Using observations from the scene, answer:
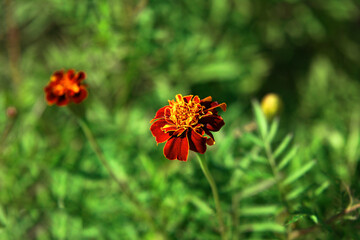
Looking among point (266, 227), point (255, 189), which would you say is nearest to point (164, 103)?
point (255, 189)

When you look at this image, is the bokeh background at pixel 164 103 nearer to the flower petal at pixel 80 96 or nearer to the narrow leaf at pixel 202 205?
the narrow leaf at pixel 202 205

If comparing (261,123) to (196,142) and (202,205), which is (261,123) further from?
(196,142)

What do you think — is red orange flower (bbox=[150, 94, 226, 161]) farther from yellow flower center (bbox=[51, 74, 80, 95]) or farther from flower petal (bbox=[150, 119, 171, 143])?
yellow flower center (bbox=[51, 74, 80, 95])

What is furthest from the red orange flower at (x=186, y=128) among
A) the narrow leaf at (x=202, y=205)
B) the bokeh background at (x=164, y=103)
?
the narrow leaf at (x=202, y=205)

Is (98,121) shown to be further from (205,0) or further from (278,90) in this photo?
(278,90)

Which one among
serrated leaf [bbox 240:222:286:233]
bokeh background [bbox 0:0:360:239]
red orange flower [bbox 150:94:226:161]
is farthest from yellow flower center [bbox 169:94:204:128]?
serrated leaf [bbox 240:222:286:233]

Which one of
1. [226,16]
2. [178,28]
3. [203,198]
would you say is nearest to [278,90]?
[226,16]
